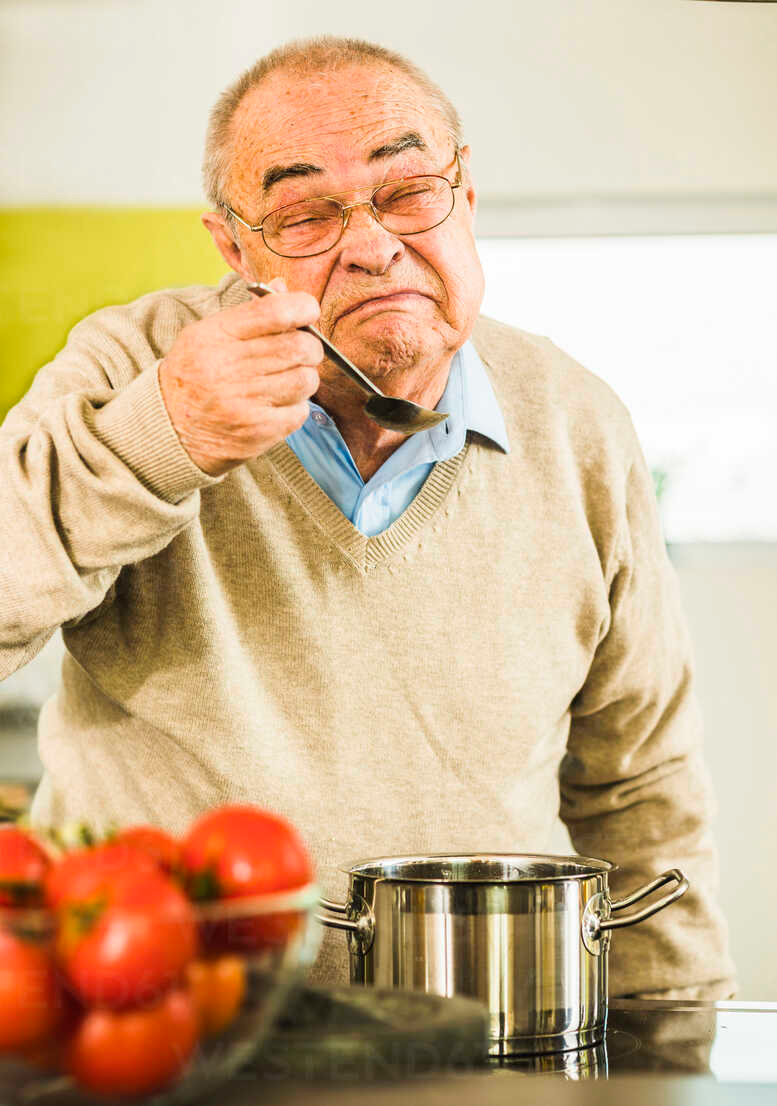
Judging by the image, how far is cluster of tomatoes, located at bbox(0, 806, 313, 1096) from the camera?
0.49 metres

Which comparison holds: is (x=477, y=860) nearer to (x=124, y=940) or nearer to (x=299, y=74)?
(x=124, y=940)

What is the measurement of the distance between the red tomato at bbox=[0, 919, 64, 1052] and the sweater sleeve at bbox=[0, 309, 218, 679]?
50 cm

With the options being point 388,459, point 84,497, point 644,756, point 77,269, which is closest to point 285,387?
point 84,497

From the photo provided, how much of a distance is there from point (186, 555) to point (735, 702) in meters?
2.37

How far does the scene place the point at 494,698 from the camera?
1.36 metres

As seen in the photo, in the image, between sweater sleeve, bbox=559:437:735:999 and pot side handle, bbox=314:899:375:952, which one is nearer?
pot side handle, bbox=314:899:375:952

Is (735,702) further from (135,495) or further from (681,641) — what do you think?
(135,495)

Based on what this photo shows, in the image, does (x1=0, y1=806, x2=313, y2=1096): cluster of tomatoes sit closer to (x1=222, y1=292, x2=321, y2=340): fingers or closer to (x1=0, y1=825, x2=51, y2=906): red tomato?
(x1=0, y1=825, x2=51, y2=906): red tomato

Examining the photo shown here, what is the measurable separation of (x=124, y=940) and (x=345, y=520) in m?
0.86

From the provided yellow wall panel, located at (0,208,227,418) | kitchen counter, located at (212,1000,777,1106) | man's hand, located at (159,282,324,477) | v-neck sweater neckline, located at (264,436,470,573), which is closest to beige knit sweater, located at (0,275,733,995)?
v-neck sweater neckline, located at (264,436,470,573)

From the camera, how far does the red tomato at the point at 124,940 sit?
0.49 m

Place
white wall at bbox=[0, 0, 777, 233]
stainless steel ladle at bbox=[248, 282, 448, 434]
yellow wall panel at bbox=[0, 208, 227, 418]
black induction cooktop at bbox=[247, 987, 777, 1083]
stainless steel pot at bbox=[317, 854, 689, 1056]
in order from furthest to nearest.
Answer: white wall at bbox=[0, 0, 777, 233] → yellow wall panel at bbox=[0, 208, 227, 418] → stainless steel ladle at bbox=[248, 282, 448, 434] → stainless steel pot at bbox=[317, 854, 689, 1056] → black induction cooktop at bbox=[247, 987, 777, 1083]

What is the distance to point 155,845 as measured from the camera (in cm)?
57

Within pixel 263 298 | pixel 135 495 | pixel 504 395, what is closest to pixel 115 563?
pixel 135 495
